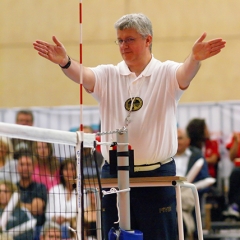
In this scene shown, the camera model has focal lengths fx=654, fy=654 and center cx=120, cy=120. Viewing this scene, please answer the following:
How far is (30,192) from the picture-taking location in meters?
7.05

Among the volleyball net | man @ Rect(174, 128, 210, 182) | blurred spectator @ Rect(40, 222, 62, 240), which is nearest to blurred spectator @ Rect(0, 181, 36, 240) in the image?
the volleyball net

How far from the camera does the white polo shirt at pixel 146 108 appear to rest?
4289 mm

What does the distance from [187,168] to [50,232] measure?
1.92m

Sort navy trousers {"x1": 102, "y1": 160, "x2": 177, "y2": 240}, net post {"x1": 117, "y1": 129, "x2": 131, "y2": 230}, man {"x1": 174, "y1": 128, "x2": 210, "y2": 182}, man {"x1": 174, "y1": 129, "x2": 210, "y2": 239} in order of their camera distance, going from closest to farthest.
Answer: net post {"x1": 117, "y1": 129, "x2": 131, "y2": 230} < navy trousers {"x1": 102, "y1": 160, "x2": 177, "y2": 240} < man {"x1": 174, "y1": 129, "x2": 210, "y2": 239} < man {"x1": 174, "y1": 128, "x2": 210, "y2": 182}

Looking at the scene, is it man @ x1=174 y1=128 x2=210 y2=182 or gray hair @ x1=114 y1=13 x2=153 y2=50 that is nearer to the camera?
gray hair @ x1=114 y1=13 x2=153 y2=50

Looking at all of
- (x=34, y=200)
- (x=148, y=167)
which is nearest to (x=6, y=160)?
(x=34, y=200)

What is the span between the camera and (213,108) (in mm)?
8469

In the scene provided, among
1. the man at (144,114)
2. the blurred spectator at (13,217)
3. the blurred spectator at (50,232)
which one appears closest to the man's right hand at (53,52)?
the man at (144,114)

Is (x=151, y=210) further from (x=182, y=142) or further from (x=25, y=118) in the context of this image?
(x=25, y=118)

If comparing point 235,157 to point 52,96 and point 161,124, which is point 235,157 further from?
point 161,124

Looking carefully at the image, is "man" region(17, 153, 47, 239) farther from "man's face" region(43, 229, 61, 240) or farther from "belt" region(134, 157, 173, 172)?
"belt" region(134, 157, 173, 172)

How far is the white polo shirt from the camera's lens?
429cm

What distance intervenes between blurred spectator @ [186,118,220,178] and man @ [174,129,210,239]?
0.31 ft

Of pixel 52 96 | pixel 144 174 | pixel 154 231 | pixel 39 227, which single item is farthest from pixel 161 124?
pixel 52 96
